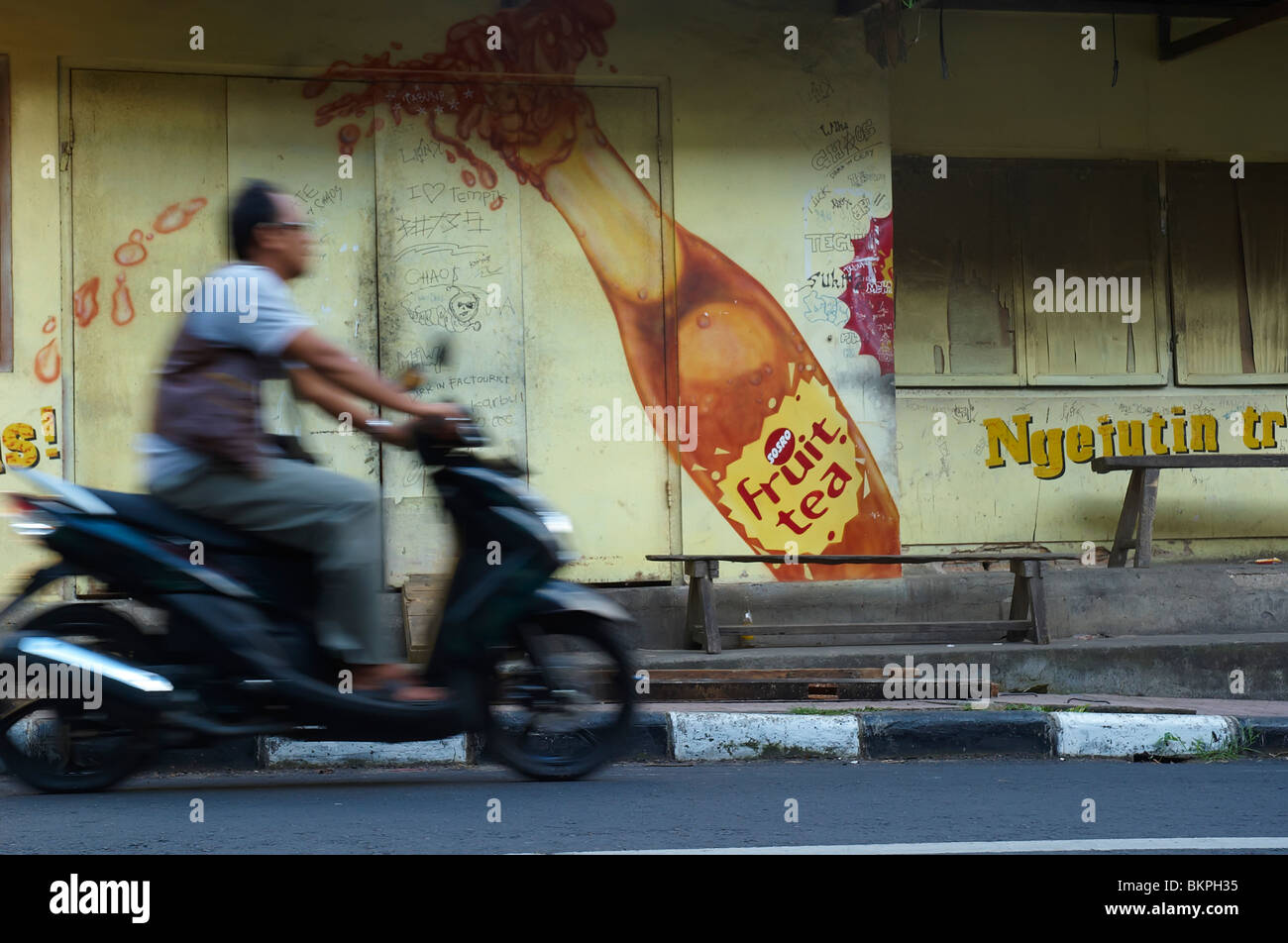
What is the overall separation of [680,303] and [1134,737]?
351 centimetres

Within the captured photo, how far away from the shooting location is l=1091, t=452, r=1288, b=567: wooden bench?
28.2 ft

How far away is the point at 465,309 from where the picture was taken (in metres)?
7.99

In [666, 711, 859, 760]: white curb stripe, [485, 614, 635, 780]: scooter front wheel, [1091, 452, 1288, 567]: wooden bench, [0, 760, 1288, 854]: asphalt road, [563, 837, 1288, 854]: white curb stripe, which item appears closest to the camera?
[563, 837, 1288, 854]: white curb stripe

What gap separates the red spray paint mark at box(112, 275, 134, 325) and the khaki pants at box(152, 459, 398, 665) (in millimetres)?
3827

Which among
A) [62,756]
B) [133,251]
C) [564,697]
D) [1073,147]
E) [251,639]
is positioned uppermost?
[1073,147]

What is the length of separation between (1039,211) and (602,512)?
3.75m

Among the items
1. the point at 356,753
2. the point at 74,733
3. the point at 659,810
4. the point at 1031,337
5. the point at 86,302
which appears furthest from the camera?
the point at 1031,337

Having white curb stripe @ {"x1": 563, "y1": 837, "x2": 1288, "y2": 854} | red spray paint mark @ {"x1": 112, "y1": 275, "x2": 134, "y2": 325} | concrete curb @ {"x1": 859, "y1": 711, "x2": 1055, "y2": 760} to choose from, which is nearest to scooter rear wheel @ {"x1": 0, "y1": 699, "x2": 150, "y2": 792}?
white curb stripe @ {"x1": 563, "y1": 837, "x2": 1288, "y2": 854}

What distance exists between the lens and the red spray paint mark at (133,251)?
304 inches

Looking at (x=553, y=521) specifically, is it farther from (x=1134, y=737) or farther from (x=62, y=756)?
(x=1134, y=737)

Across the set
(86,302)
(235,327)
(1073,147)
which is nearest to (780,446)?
(1073,147)

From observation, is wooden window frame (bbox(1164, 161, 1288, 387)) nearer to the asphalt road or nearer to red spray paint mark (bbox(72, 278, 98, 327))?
the asphalt road

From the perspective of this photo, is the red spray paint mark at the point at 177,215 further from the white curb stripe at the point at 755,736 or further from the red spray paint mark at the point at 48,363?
the white curb stripe at the point at 755,736

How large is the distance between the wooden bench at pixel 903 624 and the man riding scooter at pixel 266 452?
3380 mm
